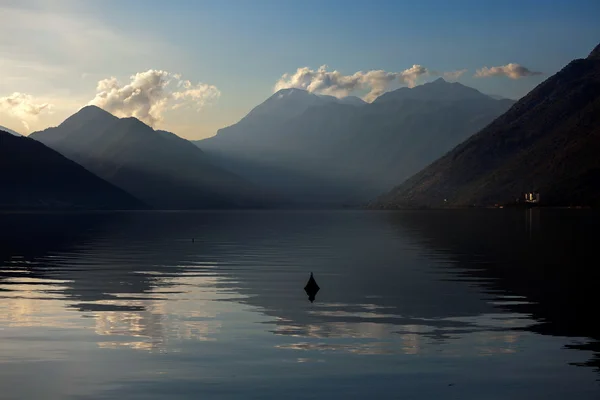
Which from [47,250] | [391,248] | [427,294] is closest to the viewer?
[427,294]

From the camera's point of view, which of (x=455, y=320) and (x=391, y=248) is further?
(x=391, y=248)

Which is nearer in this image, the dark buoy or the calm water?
the calm water

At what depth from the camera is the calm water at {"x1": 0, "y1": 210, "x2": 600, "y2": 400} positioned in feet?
105

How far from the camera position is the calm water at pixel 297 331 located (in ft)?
105

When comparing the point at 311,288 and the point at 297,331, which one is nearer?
the point at 297,331

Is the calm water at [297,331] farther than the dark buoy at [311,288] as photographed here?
No

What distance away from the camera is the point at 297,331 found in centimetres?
4466

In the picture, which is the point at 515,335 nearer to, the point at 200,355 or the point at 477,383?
the point at 477,383

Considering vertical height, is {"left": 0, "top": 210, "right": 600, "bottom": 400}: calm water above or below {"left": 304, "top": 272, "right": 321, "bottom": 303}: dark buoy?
below

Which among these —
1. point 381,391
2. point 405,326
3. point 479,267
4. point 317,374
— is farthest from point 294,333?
point 479,267

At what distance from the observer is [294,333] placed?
44.0 metres

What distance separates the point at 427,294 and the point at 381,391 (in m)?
33.2

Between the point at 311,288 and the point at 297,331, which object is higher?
the point at 311,288

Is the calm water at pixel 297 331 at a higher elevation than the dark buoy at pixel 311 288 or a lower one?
lower
